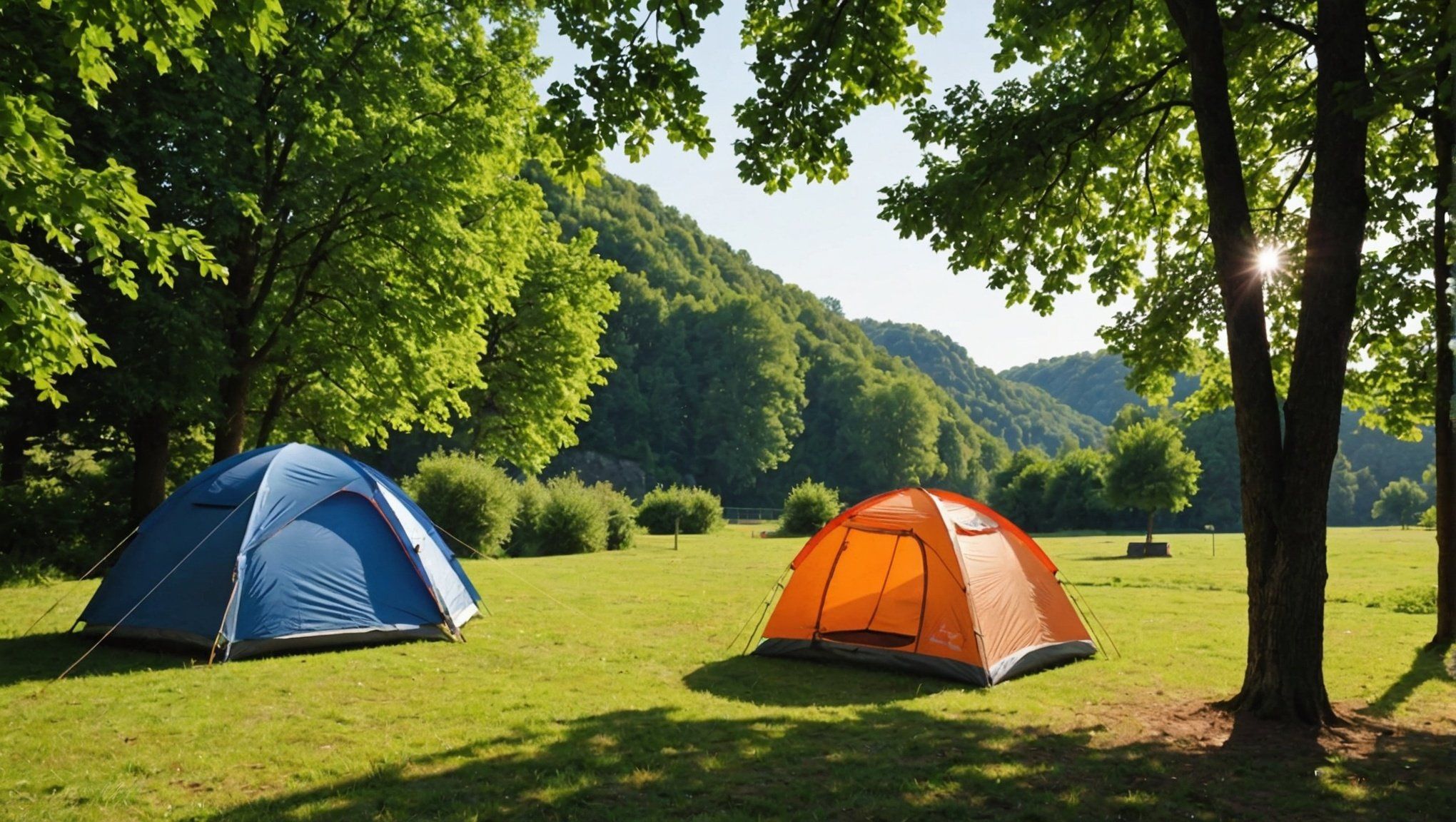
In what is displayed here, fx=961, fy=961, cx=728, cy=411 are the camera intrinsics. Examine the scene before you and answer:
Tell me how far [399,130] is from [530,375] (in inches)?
374

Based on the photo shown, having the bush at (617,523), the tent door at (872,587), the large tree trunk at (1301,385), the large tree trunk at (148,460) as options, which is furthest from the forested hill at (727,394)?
the large tree trunk at (1301,385)

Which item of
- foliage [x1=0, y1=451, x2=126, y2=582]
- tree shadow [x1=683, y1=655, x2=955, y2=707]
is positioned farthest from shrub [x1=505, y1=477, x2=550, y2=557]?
tree shadow [x1=683, y1=655, x2=955, y2=707]

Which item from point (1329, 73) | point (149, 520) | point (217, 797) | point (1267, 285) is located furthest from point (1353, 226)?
point (149, 520)

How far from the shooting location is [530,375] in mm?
24984

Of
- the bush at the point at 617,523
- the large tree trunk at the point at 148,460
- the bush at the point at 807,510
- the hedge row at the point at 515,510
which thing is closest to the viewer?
the large tree trunk at the point at 148,460

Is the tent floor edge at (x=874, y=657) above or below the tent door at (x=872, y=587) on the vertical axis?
below

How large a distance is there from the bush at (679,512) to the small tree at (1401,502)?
7350 centimetres

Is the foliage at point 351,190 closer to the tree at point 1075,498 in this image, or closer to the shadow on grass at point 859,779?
the shadow on grass at point 859,779

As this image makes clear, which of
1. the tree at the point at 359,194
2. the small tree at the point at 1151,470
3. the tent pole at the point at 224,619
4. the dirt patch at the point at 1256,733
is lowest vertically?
the dirt patch at the point at 1256,733

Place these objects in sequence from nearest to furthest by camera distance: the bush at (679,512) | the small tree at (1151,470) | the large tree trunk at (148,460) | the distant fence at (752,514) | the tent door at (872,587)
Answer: the tent door at (872,587), the large tree trunk at (148,460), the bush at (679,512), the small tree at (1151,470), the distant fence at (752,514)

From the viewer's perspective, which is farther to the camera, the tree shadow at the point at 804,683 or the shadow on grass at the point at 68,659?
the shadow on grass at the point at 68,659

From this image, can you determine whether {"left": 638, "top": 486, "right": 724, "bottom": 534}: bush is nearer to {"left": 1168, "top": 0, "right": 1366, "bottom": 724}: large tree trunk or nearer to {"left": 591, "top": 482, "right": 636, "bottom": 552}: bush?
{"left": 591, "top": 482, "right": 636, "bottom": 552}: bush

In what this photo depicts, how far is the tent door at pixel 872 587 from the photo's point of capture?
1087 cm

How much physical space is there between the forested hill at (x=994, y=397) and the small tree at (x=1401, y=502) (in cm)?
7049
